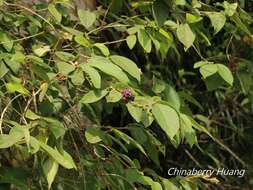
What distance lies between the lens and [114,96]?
40.4 inches

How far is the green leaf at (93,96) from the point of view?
1.02 meters

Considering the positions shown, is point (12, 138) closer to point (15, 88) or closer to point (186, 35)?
point (15, 88)

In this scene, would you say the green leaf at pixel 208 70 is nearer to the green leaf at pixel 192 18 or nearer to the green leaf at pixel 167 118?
the green leaf at pixel 192 18

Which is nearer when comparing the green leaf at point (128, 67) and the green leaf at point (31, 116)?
the green leaf at point (31, 116)

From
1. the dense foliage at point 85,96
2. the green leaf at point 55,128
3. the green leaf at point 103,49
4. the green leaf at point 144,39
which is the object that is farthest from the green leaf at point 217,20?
the green leaf at point 55,128

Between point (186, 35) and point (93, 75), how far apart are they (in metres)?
0.29

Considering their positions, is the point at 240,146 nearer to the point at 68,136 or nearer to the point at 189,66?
the point at 189,66

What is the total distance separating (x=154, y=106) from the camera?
3.42ft

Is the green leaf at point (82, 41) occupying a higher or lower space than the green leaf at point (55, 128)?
higher

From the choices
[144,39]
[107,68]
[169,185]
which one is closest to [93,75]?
[107,68]

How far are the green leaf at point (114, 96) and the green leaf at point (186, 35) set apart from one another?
0.21 m

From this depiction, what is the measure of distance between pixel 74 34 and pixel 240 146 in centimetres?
181

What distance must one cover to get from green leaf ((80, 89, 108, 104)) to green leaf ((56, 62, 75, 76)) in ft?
0.18

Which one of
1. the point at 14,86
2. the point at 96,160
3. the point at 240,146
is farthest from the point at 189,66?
the point at 14,86
